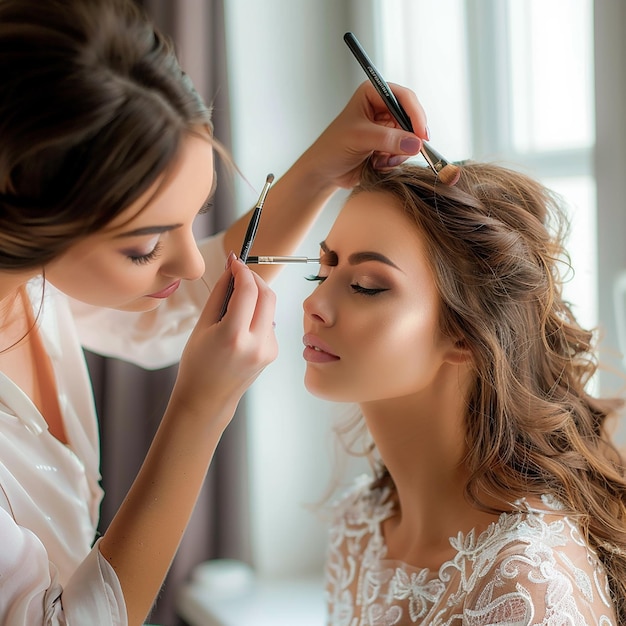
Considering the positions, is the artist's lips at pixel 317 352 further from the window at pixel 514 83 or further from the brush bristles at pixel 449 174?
the window at pixel 514 83

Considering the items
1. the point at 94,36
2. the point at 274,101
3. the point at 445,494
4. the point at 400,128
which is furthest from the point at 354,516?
the point at 274,101

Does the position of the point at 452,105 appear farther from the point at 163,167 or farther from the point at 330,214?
the point at 163,167

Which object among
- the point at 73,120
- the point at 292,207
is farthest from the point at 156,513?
the point at 292,207

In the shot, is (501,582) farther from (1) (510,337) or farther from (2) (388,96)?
(2) (388,96)

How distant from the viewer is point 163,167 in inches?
30.3

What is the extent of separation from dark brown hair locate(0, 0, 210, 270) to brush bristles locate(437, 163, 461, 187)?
0.38 m

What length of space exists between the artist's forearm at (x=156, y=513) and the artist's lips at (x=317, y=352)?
0.84 ft

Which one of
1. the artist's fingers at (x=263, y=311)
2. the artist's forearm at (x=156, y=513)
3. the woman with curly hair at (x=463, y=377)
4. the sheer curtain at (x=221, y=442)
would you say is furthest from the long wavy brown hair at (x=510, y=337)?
the sheer curtain at (x=221, y=442)

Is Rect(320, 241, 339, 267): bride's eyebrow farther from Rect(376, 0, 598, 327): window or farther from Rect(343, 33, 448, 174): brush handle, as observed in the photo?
Rect(376, 0, 598, 327): window

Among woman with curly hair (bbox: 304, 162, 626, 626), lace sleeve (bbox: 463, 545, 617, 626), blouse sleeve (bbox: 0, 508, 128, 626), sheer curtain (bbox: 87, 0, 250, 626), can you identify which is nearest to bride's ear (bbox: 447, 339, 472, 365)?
woman with curly hair (bbox: 304, 162, 626, 626)

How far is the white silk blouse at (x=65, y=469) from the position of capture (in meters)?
0.80

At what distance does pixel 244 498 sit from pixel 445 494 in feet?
3.30

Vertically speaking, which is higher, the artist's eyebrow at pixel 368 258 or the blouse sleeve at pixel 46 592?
the artist's eyebrow at pixel 368 258

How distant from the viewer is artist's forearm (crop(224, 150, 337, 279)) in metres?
1.15
